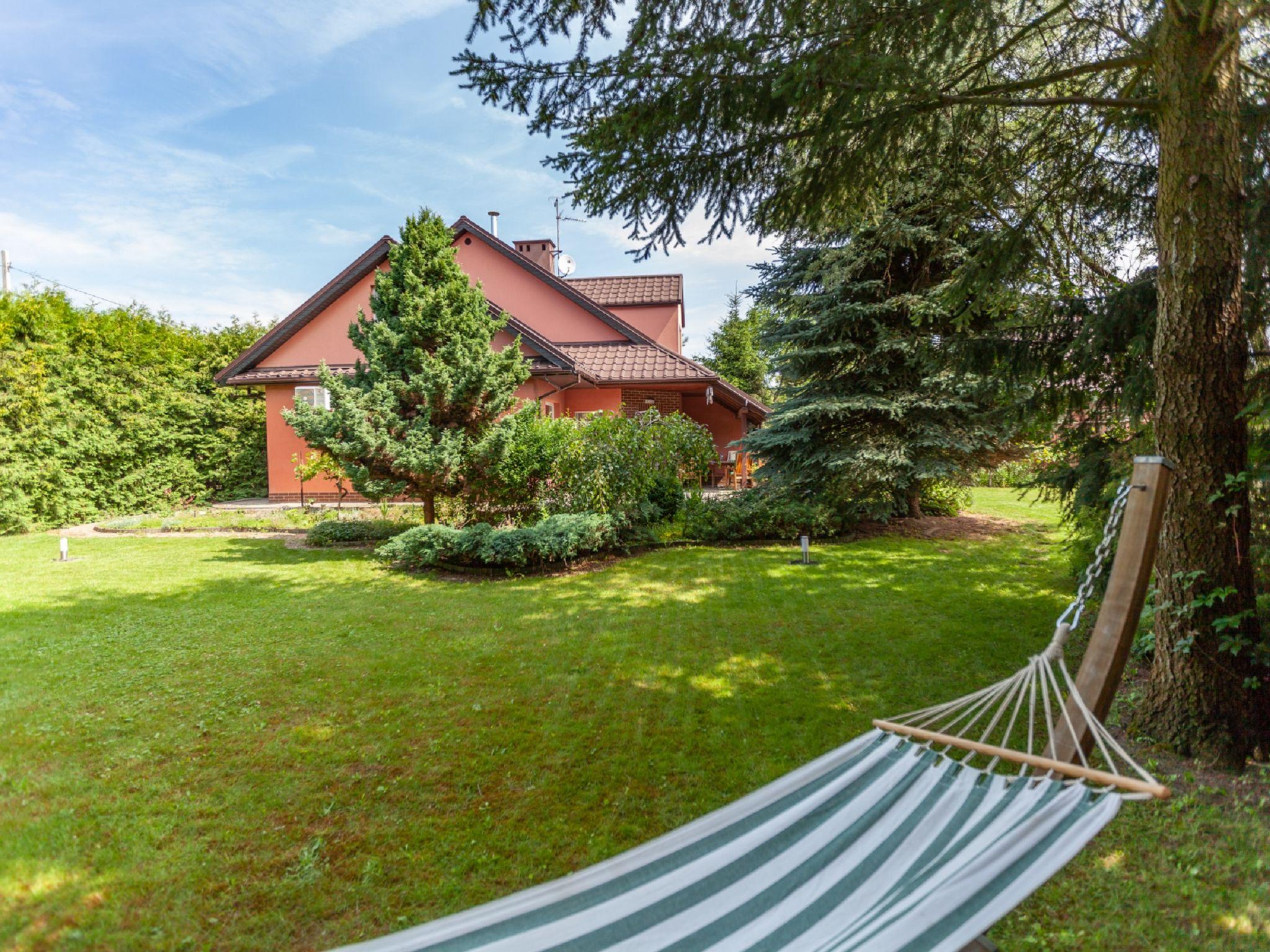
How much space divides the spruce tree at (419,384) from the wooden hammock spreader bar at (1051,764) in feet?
26.1

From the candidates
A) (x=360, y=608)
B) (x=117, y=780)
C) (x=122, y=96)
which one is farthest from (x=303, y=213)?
(x=117, y=780)

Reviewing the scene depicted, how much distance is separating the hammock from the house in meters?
12.7

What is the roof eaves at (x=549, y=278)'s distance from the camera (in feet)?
55.6

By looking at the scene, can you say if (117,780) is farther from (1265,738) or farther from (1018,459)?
(1018,459)

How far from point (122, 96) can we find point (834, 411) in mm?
14111

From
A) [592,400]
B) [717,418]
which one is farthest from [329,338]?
[717,418]

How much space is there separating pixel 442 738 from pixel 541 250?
19.3 m

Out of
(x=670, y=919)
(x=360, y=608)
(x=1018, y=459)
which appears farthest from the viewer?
(x=1018, y=459)

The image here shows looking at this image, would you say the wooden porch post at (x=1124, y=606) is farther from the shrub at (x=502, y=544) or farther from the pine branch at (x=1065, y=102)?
the shrub at (x=502, y=544)

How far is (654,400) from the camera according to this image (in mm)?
17922

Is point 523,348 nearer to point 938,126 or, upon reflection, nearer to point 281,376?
point 281,376

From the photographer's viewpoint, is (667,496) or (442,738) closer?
(442,738)

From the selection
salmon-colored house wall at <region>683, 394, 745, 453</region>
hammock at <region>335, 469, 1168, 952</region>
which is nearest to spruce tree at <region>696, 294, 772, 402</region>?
salmon-colored house wall at <region>683, 394, 745, 453</region>

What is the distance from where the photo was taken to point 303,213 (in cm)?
1828
